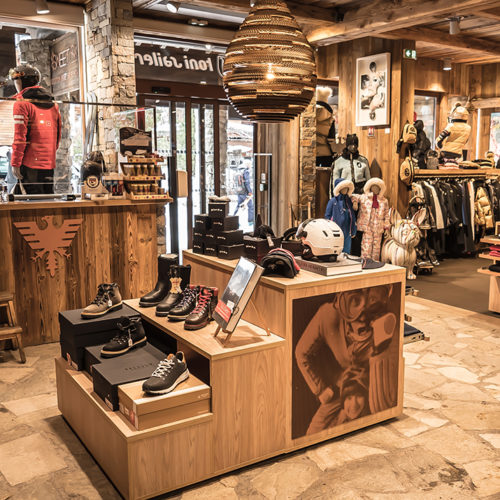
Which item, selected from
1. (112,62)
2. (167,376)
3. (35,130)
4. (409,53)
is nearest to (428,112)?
(409,53)

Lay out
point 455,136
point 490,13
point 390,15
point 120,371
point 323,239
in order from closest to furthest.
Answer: point 120,371 → point 323,239 → point 390,15 → point 490,13 → point 455,136

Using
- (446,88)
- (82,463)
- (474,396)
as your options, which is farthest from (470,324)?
(446,88)

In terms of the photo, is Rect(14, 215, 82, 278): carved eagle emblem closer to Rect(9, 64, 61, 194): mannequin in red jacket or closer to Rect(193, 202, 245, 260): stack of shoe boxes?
Rect(9, 64, 61, 194): mannequin in red jacket

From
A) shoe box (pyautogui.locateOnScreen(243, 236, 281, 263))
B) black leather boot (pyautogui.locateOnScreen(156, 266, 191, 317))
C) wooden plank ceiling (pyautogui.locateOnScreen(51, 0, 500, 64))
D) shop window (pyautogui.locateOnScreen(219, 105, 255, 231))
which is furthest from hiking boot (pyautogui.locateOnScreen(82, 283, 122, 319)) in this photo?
shop window (pyautogui.locateOnScreen(219, 105, 255, 231))

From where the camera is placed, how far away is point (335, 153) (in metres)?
8.20

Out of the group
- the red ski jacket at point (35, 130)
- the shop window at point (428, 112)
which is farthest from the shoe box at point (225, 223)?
the shop window at point (428, 112)

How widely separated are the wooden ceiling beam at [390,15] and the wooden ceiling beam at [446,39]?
0.67 meters

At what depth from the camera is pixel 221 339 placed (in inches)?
106

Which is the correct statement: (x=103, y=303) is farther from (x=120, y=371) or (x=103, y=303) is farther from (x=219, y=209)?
(x=219, y=209)

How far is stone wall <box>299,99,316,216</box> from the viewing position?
301 inches

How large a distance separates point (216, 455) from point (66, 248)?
8.66 feet

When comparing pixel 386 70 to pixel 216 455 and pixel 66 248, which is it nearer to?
pixel 66 248

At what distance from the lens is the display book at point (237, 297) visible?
8.61ft

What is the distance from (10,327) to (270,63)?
299cm
